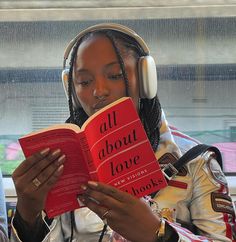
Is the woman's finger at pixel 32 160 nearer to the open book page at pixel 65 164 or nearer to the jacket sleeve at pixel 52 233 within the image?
the open book page at pixel 65 164

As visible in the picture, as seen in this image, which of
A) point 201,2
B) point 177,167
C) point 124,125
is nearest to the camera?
point 124,125

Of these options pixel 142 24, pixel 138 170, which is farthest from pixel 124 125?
pixel 142 24

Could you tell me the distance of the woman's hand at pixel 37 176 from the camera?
1.06 metres

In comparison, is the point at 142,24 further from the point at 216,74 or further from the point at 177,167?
the point at 177,167

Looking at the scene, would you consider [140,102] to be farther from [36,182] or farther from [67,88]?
[36,182]

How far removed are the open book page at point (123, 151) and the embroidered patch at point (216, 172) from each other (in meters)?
0.29

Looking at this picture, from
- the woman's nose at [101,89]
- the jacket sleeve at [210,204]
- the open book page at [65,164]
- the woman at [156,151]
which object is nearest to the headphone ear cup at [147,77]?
the woman at [156,151]

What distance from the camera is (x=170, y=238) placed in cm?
113

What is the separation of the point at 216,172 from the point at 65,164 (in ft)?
1.60

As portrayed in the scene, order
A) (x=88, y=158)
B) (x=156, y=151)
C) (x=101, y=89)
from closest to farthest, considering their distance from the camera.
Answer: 1. (x=88, y=158)
2. (x=101, y=89)
3. (x=156, y=151)

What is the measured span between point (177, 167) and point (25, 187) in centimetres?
45

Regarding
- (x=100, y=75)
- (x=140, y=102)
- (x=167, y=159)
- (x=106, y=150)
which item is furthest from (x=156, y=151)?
(x=106, y=150)

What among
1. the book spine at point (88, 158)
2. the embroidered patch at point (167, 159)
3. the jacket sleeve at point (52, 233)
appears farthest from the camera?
→ the embroidered patch at point (167, 159)

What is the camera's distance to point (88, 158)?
1030mm
